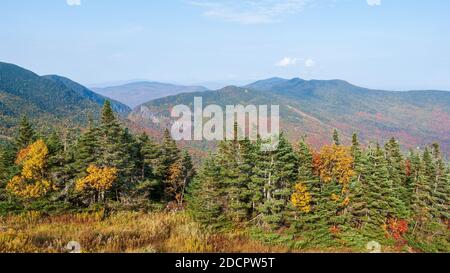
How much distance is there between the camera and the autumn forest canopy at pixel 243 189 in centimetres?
3388

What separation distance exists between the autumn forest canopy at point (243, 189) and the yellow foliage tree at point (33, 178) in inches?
3.4

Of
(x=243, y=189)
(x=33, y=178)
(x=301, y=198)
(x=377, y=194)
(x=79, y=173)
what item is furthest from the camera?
(x=377, y=194)

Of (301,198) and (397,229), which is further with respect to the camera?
(397,229)

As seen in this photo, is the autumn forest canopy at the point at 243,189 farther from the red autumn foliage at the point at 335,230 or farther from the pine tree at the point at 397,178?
the pine tree at the point at 397,178

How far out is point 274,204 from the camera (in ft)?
109

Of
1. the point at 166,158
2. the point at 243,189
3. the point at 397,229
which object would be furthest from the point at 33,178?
the point at 397,229

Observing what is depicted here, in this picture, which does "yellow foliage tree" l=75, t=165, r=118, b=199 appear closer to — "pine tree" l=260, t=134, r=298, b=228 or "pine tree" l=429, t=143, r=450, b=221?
"pine tree" l=260, t=134, r=298, b=228

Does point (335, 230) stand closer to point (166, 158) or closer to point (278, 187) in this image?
point (278, 187)

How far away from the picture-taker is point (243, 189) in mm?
35000

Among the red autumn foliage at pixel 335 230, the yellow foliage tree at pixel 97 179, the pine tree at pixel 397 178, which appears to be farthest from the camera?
the pine tree at pixel 397 178

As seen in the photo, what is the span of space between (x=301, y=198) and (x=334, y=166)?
9.48m

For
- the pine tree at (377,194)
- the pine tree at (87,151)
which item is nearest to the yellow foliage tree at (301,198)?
the pine tree at (377,194)

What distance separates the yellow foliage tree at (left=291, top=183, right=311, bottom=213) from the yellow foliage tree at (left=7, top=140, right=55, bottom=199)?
2182cm

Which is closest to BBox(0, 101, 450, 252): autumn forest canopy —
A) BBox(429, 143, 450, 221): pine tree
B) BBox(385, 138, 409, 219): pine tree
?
BBox(385, 138, 409, 219): pine tree
